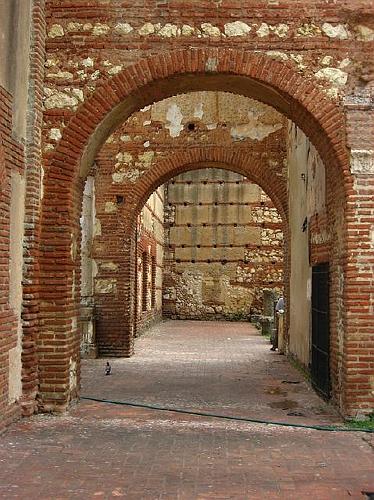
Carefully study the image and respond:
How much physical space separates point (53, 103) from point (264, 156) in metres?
8.08

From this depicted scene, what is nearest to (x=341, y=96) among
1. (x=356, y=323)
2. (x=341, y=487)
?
(x=356, y=323)

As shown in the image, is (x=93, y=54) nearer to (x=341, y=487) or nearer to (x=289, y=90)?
(x=289, y=90)

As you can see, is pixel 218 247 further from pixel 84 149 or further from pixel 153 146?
pixel 84 149

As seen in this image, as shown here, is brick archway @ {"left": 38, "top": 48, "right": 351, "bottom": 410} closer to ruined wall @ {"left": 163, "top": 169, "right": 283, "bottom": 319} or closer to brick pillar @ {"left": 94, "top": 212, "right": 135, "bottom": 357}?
brick pillar @ {"left": 94, "top": 212, "right": 135, "bottom": 357}

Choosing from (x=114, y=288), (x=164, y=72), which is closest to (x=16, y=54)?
(x=164, y=72)

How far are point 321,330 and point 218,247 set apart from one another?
17.4 metres

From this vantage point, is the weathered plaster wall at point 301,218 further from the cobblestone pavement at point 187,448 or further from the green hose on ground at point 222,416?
the green hose on ground at point 222,416

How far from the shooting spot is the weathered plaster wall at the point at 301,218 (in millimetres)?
10836

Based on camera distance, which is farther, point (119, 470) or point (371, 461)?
point (371, 461)

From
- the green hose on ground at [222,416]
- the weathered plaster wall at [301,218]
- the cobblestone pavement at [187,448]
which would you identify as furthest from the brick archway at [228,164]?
the green hose on ground at [222,416]

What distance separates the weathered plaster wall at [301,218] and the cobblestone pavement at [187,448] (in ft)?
5.17

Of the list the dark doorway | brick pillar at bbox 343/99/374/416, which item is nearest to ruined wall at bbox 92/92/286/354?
the dark doorway

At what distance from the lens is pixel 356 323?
7707mm

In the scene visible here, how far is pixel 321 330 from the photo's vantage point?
9.46 m
